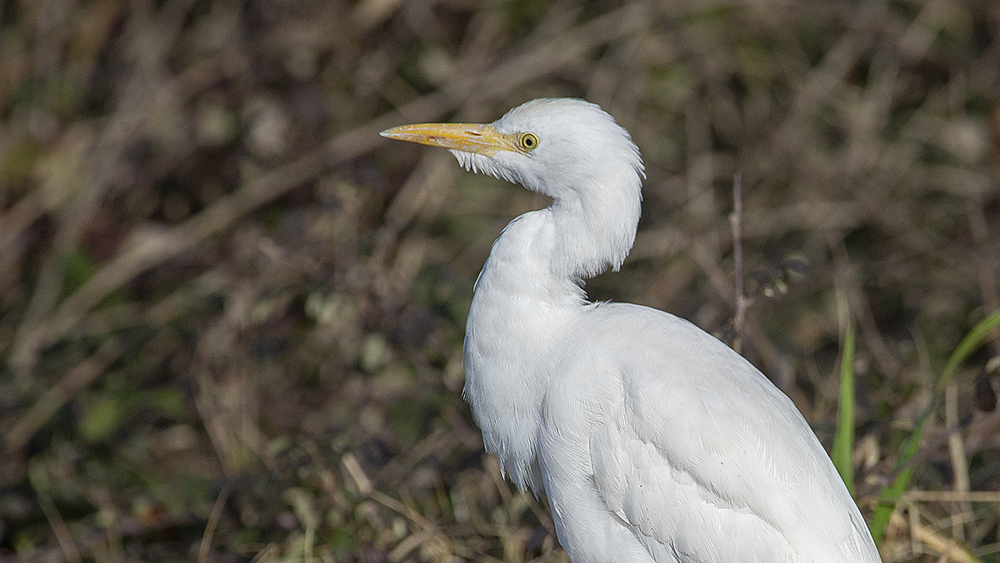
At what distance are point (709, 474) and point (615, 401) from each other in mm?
256

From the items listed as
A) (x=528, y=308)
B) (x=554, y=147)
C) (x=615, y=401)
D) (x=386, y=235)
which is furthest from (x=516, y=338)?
(x=386, y=235)

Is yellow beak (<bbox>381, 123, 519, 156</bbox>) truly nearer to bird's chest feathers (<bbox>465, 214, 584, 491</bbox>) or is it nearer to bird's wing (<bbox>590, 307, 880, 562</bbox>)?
bird's chest feathers (<bbox>465, 214, 584, 491</bbox>)

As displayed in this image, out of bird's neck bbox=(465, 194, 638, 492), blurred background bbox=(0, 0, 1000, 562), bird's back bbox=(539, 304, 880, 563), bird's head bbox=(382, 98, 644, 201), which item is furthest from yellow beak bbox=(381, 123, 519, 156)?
blurred background bbox=(0, 0, 1000, 562)

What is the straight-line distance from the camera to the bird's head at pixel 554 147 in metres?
2.04

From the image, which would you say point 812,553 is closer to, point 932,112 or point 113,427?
point 113,427

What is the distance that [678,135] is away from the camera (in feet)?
15.4

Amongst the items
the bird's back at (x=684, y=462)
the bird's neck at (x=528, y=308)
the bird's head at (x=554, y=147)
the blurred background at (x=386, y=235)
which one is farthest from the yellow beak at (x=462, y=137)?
the blurred background at (x=386, y=235)

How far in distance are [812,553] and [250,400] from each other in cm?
238

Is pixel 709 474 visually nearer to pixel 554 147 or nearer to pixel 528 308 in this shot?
pixel 528 308

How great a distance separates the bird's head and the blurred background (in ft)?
2.60

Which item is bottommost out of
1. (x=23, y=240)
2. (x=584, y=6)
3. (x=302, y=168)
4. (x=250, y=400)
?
(x=250, y=400)

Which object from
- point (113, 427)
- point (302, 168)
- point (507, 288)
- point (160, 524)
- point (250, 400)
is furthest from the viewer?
point (302, 168)

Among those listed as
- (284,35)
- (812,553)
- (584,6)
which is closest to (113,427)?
(284,35)

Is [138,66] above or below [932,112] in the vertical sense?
above
